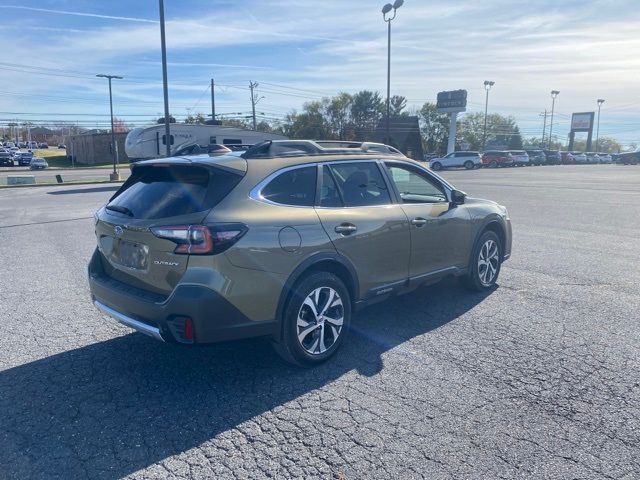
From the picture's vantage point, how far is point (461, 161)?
4962 cm

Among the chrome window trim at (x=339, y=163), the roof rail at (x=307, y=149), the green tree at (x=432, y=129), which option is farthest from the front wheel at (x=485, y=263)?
the green tree at (x=432, y=129)

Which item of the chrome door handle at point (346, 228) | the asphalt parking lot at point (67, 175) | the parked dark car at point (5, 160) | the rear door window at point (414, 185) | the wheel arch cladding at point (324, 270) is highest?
the rear door window at point (414, 185)

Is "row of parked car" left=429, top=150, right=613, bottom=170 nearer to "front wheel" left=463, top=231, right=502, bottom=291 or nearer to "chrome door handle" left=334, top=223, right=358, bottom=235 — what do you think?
"front wheel" left=463, top=231, right=502, bottom=291

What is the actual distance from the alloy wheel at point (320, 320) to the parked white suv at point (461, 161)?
47.2m

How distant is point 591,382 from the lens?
146 inches

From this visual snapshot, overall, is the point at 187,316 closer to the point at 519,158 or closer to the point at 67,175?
the point at 67,175

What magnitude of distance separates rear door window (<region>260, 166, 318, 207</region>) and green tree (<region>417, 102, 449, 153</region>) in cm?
10264

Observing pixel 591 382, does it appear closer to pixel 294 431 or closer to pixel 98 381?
pixel 294 431

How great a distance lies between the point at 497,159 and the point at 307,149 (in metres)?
52.8

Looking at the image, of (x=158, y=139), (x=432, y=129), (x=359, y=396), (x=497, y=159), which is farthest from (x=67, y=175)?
(x=432, y=129)

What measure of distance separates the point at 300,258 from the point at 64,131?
16345 cm

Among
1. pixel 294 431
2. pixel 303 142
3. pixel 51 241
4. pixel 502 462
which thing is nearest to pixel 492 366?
pixel 502 462

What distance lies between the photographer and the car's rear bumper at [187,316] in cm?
333

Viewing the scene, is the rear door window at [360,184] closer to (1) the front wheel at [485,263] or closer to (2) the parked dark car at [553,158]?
(1) the front wheel at [485,263]
